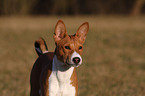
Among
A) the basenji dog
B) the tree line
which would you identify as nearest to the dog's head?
the basenji dog

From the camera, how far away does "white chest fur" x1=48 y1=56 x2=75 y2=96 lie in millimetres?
4289

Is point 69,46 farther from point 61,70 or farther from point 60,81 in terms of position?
point 60,81

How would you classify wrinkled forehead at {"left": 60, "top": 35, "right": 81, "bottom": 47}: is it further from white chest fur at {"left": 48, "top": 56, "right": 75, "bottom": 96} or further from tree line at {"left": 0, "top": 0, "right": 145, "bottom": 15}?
tree line at {"left": 0, "top": 0, "right": 145, "bottom": 15}

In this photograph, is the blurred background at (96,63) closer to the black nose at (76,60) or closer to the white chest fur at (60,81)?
the white chest fur at (60,81)

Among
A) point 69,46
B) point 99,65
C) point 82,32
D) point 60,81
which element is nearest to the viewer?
point 69,46

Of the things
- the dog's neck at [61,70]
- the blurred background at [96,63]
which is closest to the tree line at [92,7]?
the blurred background at [96,63]

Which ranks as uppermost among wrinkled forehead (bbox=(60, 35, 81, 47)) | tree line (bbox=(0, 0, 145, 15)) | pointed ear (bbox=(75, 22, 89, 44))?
tree line (bbox=(0, 0, 145, 15))

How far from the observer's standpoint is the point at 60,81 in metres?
4.33

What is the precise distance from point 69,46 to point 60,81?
1.88 ft

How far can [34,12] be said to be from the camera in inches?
1454

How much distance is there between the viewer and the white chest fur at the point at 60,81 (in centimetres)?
429

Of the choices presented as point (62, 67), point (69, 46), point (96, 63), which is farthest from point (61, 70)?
point (96, 63)

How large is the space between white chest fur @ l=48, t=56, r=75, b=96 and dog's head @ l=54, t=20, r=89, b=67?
222 mm

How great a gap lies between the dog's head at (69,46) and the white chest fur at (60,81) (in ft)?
0.73
